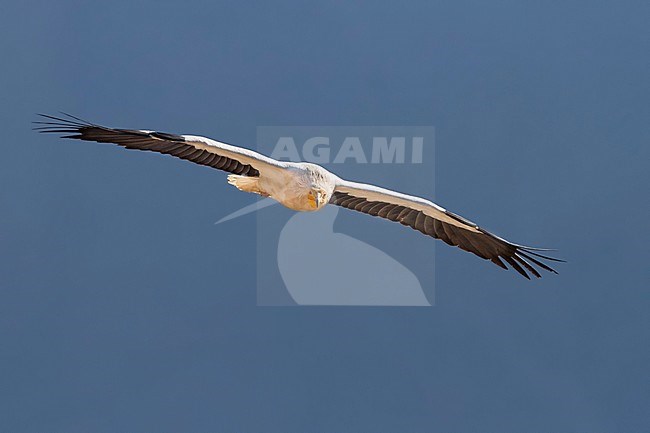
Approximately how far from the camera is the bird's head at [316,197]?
21.5 feet

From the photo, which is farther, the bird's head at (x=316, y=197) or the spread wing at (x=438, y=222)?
the spread wing at (x=438, y=222)

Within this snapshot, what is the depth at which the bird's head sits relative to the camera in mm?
6550

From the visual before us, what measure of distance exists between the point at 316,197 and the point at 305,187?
83mm

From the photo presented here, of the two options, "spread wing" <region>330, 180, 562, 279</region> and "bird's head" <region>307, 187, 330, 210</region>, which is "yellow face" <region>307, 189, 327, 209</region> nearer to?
"bird's head" <region>307, 187, 330, 210</region>

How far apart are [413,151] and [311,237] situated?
4.21 ft

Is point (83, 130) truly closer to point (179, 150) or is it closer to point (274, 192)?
point (179, 150)

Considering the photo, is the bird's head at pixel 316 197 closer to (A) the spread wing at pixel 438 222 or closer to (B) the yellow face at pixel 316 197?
(B) the yellow face at pixel 316 197

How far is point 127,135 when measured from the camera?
6.30 m

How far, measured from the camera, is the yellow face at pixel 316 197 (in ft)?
21.5

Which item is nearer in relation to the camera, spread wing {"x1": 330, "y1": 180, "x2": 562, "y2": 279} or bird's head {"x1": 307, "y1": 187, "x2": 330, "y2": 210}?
bird's head {"x1": 307, "y1": 187, "x2": 330, "y2": 210}

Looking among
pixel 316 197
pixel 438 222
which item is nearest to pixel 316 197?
pixel 316 197

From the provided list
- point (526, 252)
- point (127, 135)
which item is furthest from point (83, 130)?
point (526, 252)

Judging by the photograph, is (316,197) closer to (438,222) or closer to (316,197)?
(316,197)

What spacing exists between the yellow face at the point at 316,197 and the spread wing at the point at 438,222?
41cm
